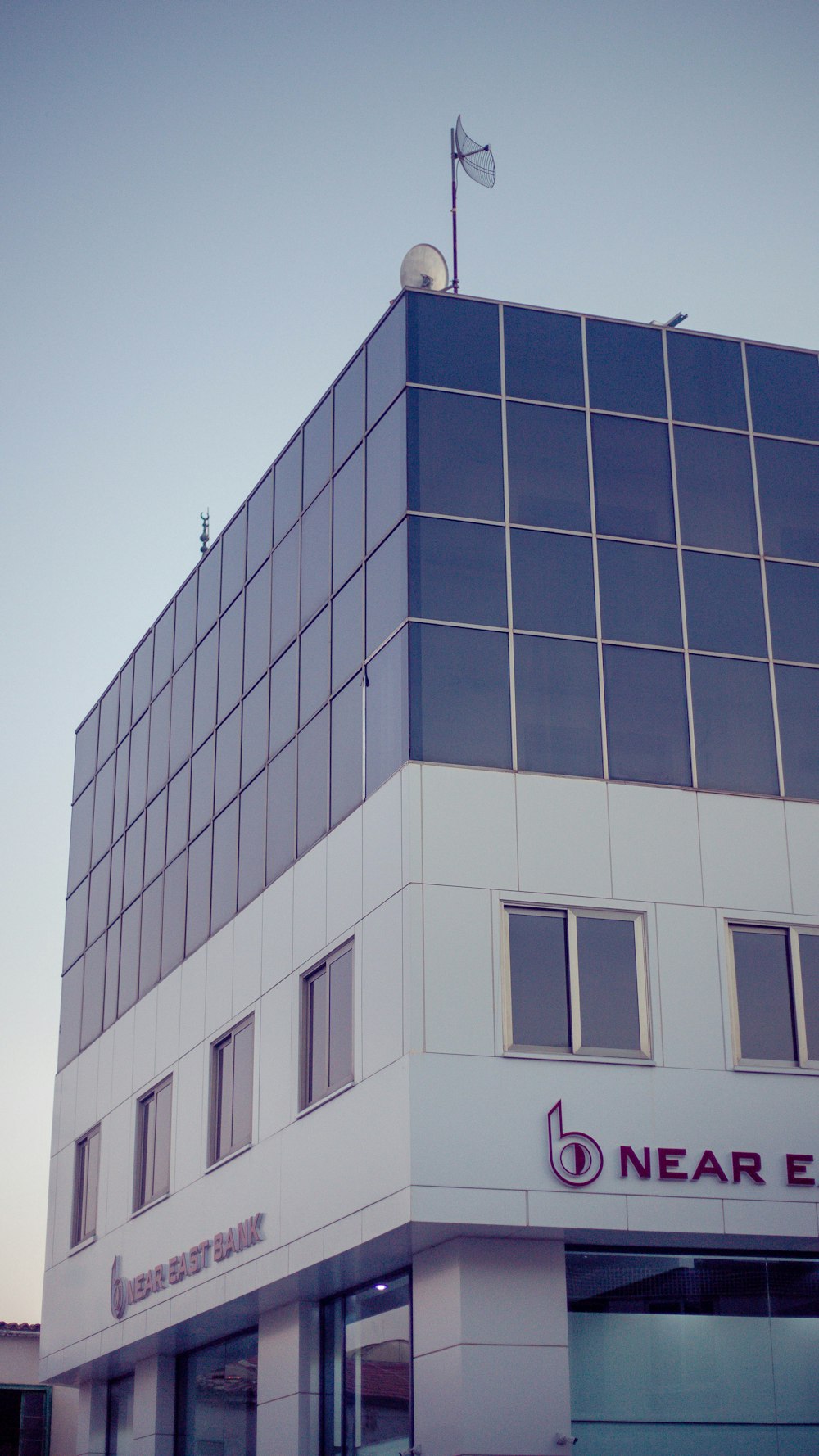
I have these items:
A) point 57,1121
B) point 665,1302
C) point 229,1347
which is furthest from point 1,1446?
point 665,1302

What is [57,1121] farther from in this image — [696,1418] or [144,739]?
[696,1418]

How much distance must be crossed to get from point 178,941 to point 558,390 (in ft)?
43.2

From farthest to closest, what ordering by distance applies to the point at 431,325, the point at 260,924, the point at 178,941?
the point at 178,941
the point at 260,924
the point at 431,325

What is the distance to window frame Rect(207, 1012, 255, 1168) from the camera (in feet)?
101

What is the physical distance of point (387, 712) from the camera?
89.7 ft

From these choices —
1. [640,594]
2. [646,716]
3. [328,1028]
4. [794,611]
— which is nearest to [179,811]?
[328,1028]

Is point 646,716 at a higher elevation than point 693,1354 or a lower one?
higher

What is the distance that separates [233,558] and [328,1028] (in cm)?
1149

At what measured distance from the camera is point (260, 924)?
31.2 m

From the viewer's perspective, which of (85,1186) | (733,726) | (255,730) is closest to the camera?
(733,726)

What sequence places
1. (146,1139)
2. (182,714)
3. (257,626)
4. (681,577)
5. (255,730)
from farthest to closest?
(182,714), (146,1139), (257,626), (255,730), (681,577)

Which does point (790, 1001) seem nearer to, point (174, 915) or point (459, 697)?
point (459, 697)

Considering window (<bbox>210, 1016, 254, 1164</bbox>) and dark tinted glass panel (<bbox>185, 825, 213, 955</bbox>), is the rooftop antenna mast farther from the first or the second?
window (<bbox>210, 1016, 254, 1164</bbox>)

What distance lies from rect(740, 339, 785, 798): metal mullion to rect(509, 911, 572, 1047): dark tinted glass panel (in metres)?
4.65
